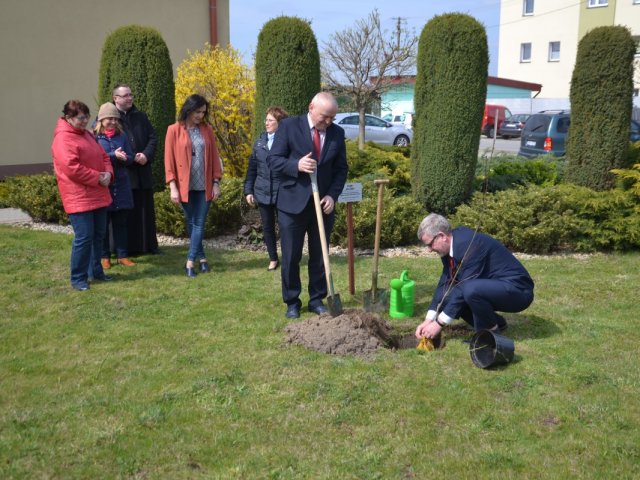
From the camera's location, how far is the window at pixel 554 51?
145 ft

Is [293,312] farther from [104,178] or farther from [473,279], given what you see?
[104,178]

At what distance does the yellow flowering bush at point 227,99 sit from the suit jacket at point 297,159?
540 cm

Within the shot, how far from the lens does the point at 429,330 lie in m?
4.91

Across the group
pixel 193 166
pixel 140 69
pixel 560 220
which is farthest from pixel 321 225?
pixel 140 69

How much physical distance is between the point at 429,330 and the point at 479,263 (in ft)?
2.12

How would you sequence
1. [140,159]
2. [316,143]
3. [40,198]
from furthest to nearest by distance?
[40,198], [140,159], [316,143]

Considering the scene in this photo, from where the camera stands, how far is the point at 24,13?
45.5 ft

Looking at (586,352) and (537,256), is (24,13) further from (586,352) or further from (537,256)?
(586,352)

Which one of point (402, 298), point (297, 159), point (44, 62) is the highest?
point (44, 62)

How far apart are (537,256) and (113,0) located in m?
12.0

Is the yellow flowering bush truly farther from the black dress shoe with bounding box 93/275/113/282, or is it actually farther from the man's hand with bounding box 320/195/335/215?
the man's hand with bounding box 320/195/335/215

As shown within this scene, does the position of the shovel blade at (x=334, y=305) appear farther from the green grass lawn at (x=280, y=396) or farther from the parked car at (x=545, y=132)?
the parked car at (x=545, y=132)

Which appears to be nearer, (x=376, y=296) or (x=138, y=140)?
(x=376, y=296)

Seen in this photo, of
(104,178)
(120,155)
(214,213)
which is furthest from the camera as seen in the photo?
(214,213)
